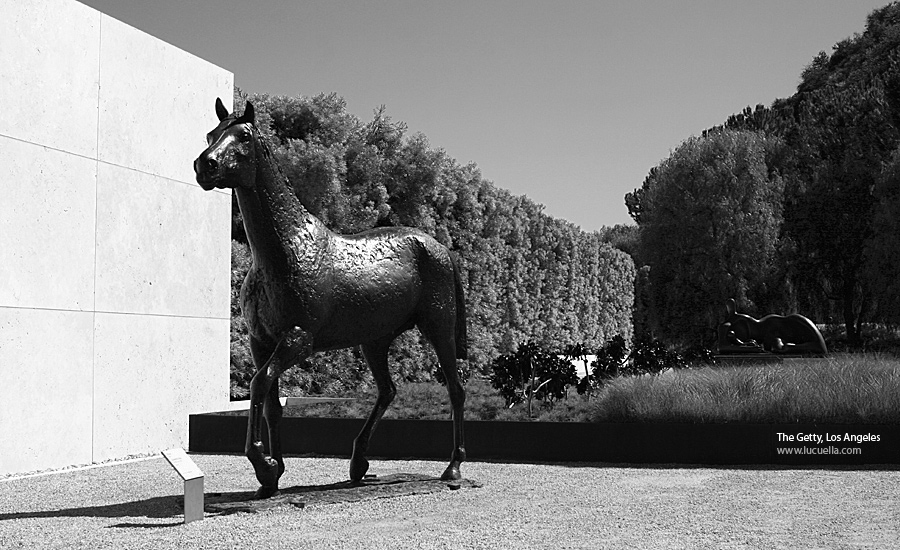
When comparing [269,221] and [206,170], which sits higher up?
[206,170]

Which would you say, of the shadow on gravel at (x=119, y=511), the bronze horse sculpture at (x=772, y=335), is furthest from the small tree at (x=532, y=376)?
the bronze horse sculpture at (x=772, y=335)

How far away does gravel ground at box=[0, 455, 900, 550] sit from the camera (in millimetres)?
5027

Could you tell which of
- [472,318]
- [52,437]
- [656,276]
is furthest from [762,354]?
[656,276]

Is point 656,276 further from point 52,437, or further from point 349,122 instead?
point 52,437

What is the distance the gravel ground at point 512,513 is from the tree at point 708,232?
18991 mm

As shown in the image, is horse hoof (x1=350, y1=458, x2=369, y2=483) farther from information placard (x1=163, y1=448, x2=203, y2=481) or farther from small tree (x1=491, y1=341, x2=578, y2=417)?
small tree (x1=491, y1=341, x2=578, y2=417)

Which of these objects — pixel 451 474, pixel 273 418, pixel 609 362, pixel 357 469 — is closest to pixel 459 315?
pixel 451 474

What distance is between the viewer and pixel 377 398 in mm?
6953

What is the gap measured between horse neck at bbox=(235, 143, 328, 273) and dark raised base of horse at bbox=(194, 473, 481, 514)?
1.52 meters

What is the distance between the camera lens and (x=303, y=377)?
49.8 feet

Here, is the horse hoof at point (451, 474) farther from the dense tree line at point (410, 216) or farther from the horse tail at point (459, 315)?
the dense tree line at point (410, 216)

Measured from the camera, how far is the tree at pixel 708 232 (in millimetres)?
26406

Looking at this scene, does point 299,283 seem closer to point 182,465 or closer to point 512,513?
point 182,465

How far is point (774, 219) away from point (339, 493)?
2289cm
